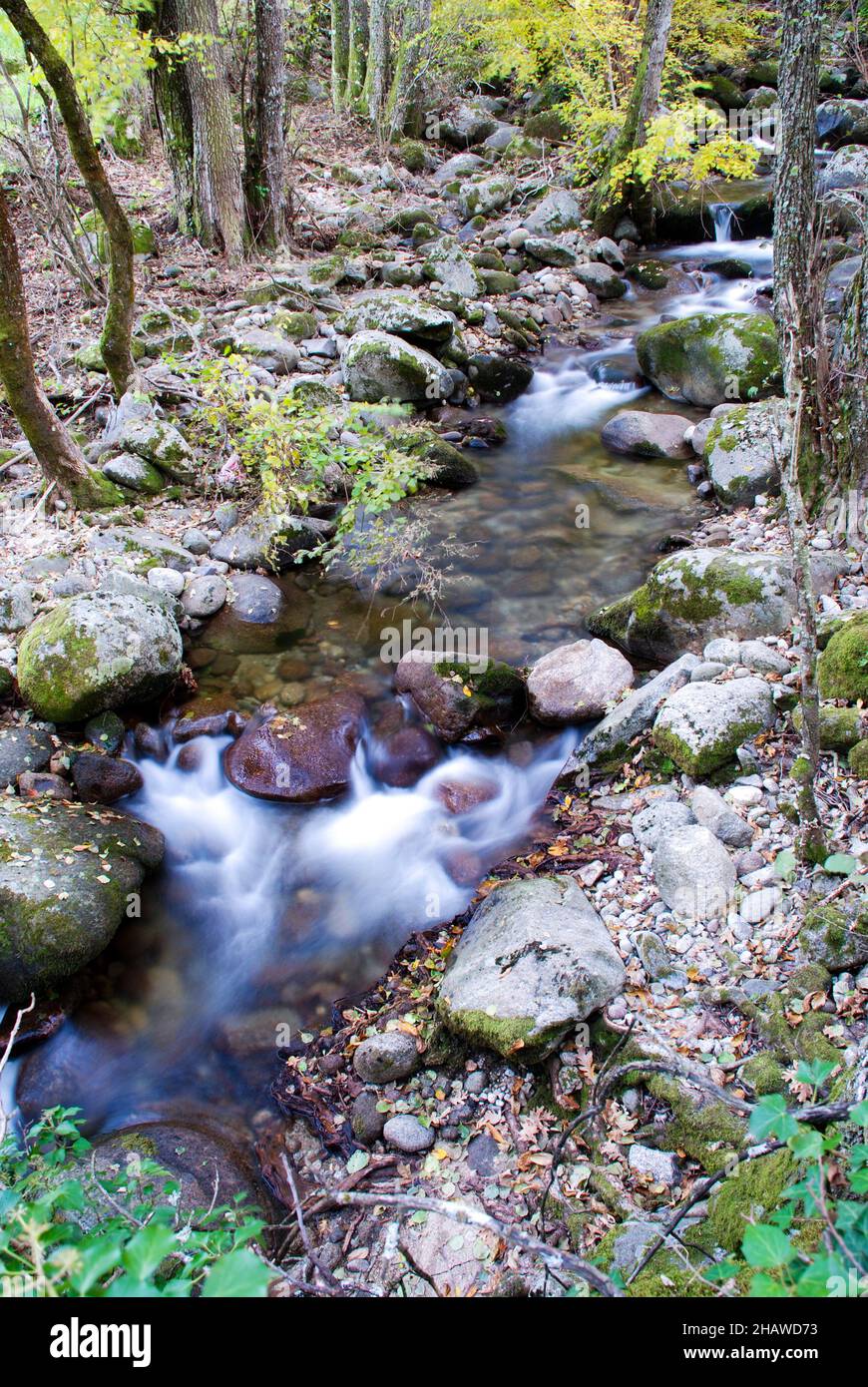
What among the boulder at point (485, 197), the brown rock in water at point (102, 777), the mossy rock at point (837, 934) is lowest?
the brown rock in water at point (102, 777)

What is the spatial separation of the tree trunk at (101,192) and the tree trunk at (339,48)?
16.0 metres

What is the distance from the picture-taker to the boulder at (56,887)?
4.25 metres

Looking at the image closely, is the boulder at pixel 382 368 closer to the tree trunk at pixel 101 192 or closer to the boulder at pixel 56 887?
the tree trunk at pixel 101 192

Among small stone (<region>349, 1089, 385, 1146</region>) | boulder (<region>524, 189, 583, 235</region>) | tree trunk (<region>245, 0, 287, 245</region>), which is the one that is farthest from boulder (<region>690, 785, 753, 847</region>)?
boulder (<region>524, 189, 583, 235</region>)

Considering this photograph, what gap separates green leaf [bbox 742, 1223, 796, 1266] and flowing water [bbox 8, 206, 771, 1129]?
324 centimetres

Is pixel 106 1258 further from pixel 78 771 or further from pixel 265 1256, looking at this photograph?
pixel 78 771

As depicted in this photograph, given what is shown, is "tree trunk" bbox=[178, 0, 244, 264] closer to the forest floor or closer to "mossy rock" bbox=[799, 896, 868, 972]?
the forest floor

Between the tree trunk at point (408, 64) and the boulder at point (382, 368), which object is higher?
the tree trunk at point (408, 64)

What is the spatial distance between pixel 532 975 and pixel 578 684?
2848 millimetres

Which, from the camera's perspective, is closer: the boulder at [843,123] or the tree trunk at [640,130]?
the tree trunk at [640,130]

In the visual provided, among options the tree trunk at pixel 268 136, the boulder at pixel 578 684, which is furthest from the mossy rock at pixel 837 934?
the tree trunk at pixel 268 136

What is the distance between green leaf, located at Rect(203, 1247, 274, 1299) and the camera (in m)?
1.16

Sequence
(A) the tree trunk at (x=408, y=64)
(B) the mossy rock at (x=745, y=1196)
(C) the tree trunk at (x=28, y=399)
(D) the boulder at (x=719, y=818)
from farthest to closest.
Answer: (A) the tree trunk at (x=408, y=64) < (C) the tree trunk at (x=28, y=399) < (D) the boulder at (x=719, y=818) < (B) the mossy rock at (x=745, y=1196)

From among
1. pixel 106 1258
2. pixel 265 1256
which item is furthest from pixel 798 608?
pixel 265 1256
